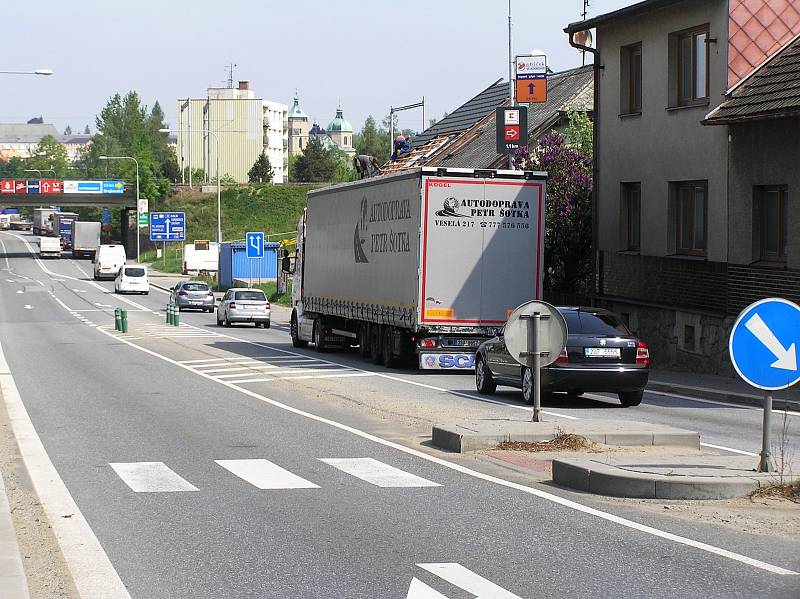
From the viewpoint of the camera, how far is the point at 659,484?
35.1 ft

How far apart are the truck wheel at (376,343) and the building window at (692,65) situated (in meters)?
8.08

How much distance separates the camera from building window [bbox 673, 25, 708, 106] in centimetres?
2747

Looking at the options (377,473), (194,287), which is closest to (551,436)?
(377,473)

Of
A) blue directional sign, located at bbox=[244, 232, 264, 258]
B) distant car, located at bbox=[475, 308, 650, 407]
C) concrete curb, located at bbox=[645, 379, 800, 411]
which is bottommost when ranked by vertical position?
concrete curb, located at bbox=[645, 379, 800, 411]

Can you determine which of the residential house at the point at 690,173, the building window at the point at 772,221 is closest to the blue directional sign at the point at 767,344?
the residential house at the point at 690,173

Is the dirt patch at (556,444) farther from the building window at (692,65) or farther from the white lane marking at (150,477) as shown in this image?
the building window at (692,65)

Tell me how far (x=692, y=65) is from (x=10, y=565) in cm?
2275

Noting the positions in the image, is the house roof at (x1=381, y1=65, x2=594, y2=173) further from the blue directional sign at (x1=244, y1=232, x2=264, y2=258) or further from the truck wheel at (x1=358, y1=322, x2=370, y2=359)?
the truck wheel at (x1=358, y1=322, x2=370, y2=359)

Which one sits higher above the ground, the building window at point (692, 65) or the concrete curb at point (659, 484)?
the building window at point (692, 65)

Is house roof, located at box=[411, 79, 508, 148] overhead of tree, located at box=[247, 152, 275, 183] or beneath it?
beneath

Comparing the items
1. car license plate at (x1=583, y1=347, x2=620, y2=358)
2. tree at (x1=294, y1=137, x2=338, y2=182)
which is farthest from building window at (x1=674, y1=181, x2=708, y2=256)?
tree at (x1=294, y1=137, x2=338, y2=182)

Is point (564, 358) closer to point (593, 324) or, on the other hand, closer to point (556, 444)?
point (593, 324)

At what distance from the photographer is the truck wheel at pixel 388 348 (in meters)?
28.1

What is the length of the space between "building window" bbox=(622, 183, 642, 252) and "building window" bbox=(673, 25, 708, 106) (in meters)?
3.19
